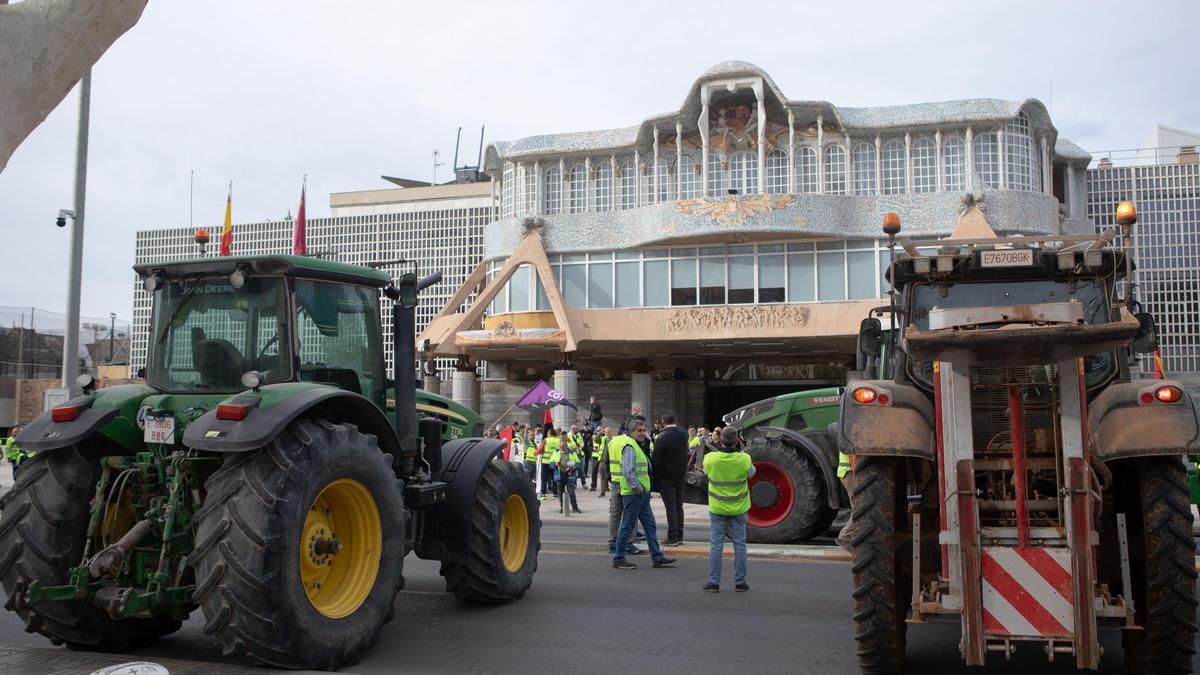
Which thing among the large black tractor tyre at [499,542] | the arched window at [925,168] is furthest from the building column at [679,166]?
the large black tractor tyre at [499,542]

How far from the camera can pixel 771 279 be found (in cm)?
3431

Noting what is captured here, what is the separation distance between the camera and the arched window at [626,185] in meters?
36.5

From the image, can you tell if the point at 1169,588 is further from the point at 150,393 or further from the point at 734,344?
the point at 734,344

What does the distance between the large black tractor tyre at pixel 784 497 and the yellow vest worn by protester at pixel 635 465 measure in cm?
182

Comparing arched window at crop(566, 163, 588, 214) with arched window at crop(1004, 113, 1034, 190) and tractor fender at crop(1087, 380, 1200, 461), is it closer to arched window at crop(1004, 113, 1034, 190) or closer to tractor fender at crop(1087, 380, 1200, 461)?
arched window at crop(1004, 113, 1034, 190)

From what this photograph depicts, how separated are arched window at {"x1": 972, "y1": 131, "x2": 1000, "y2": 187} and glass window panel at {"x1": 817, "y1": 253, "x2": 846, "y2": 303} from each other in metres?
4.99

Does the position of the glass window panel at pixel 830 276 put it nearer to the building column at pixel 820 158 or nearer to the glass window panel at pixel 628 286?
Result: the building column at pixel 820 158

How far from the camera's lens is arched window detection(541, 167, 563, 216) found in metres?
37.2

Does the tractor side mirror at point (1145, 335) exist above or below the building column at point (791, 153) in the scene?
below

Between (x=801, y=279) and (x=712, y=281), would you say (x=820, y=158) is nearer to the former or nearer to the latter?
(x=801, y=279)

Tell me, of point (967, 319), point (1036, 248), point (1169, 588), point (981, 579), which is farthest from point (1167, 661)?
point (1036, 248)

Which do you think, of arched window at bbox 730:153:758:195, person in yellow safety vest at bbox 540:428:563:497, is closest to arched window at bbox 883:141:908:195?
arched window at bbox 730:153:758:195

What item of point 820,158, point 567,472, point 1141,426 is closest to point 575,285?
point 820,158

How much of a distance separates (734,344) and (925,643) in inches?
1090
